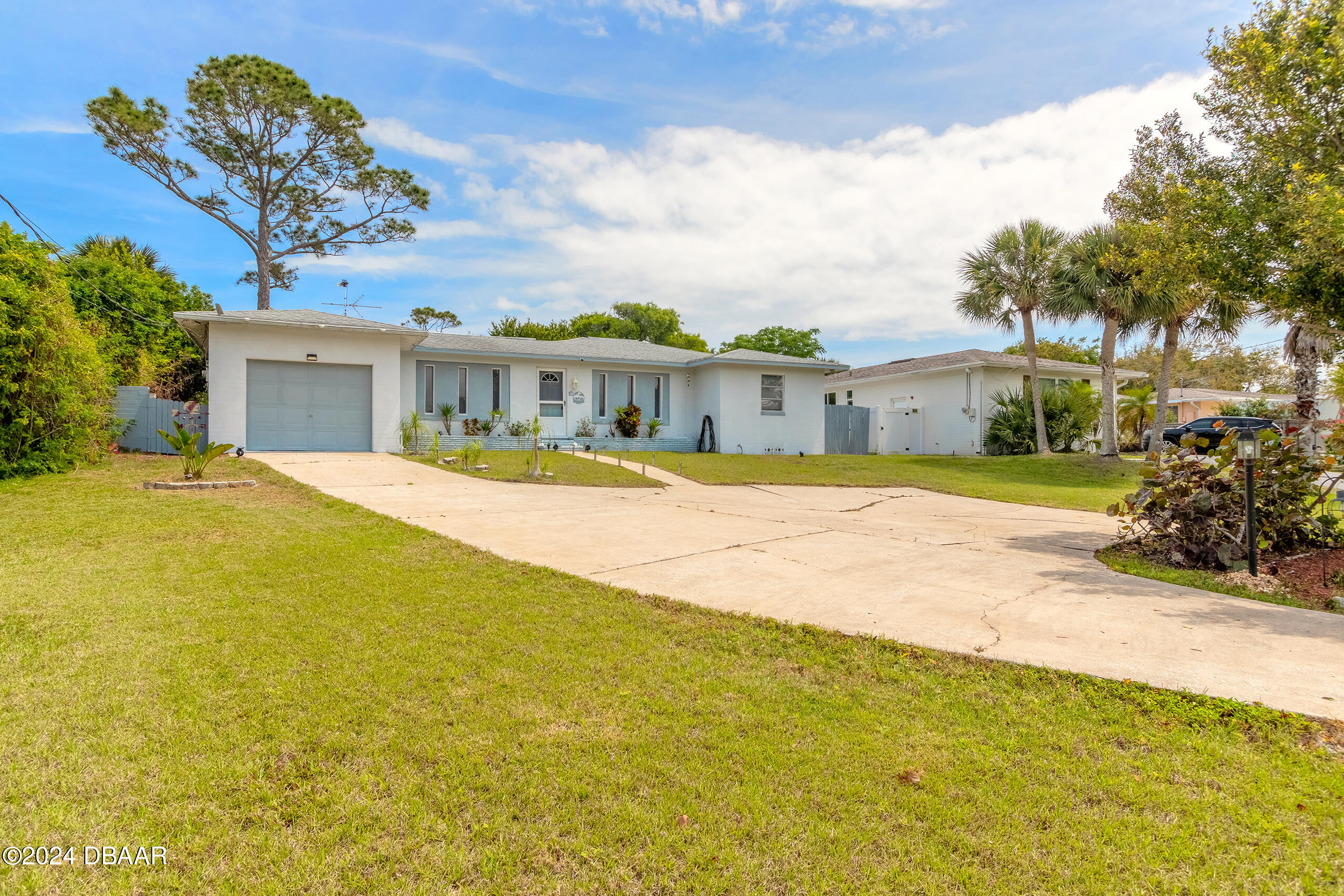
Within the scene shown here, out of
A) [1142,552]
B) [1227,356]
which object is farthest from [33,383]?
[1227,356]

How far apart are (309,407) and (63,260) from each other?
382 inches

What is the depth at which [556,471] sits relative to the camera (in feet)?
46.9

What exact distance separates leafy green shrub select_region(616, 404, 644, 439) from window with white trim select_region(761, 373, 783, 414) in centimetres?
440

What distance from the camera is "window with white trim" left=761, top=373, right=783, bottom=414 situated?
22641 mm

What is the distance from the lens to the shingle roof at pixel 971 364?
24.4 metres

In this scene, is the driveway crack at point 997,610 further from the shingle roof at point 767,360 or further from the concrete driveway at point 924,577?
the shingle roof at point 767,360

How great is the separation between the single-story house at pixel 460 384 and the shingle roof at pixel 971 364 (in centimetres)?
528

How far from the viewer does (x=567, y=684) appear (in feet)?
10.6

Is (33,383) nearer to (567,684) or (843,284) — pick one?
(567,684)

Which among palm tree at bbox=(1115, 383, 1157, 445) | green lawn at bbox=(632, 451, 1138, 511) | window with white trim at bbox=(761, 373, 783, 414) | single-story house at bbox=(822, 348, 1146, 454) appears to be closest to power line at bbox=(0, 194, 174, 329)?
green lawn at bbox=(632, 451, 1138, 511)

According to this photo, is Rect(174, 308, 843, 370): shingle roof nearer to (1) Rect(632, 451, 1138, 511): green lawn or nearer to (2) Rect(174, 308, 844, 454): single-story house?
(2) Rect(174, 308, 844, 454): single-story house

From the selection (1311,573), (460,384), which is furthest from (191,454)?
(1311,573)

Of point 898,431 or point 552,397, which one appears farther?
point 898,431

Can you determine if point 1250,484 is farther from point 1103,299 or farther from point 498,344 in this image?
point 498,344
